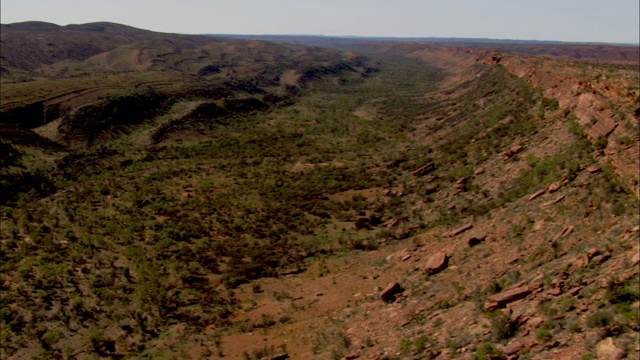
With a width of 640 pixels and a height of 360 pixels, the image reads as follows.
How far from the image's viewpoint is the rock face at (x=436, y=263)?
1780 cm

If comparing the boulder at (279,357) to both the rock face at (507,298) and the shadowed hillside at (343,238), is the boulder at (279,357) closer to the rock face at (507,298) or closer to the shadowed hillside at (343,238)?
the shadowed hillside at (343,238)

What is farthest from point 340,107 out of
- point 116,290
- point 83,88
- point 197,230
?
point 116,290

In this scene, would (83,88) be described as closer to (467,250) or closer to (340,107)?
(340,107)

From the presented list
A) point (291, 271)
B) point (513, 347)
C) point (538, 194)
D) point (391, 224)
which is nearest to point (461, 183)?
point (391, 224)

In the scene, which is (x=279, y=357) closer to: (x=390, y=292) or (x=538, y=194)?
(x=390, y=292)

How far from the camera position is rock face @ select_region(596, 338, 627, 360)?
8633 millimetres

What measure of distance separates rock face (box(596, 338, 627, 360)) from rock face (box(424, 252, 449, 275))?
28.5ft

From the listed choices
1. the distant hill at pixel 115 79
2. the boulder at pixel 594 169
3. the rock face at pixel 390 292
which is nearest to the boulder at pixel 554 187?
the boulder at pixel 594 169

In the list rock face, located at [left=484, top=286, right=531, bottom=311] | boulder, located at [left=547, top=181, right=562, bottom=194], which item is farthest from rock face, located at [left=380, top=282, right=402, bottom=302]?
boulder, located at [left=547, top=181, right=562, bottom=194]

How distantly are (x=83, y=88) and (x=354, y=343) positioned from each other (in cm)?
6979

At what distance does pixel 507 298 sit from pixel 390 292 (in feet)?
18.0

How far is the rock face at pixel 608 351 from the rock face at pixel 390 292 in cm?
863

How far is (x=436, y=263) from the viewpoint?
1811 centimetres

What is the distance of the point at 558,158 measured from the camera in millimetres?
22469
